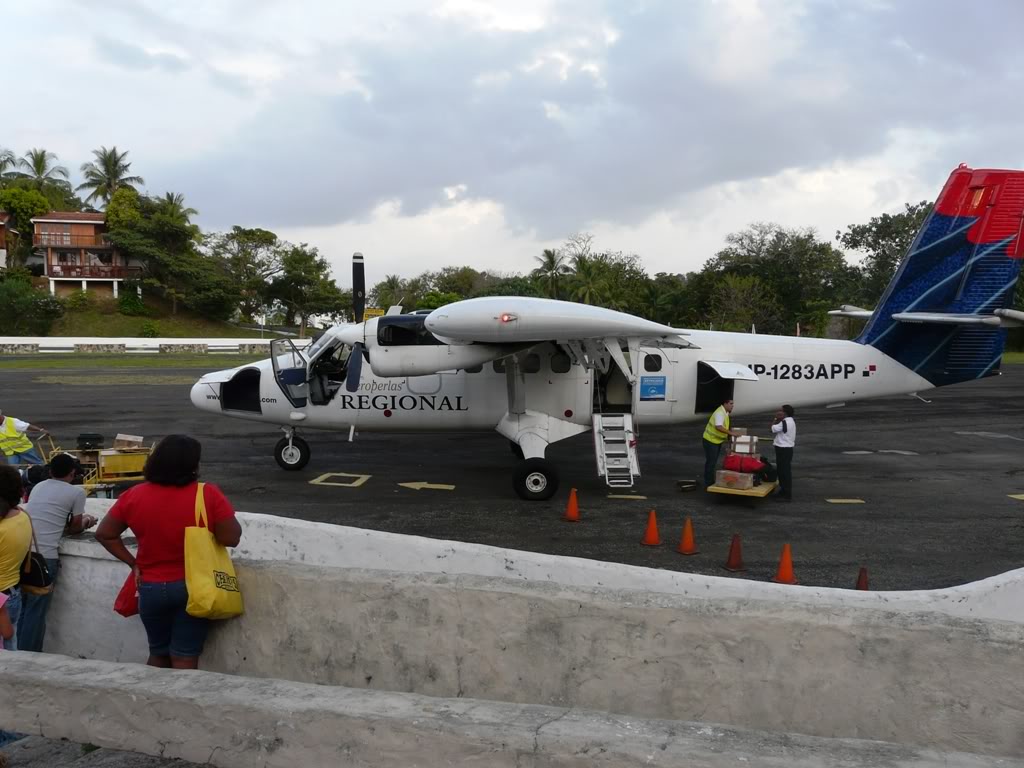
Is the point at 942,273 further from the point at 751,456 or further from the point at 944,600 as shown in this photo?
the point at 944,600

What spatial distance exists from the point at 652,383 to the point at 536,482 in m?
3.13

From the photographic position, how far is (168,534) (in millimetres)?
3840

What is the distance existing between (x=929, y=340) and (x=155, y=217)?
77734mm

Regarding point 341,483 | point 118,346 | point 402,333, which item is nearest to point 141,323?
point 118,346

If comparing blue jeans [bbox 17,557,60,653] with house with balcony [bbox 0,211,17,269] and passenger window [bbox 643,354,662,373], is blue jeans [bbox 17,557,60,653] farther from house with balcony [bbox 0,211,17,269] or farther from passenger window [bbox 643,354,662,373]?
house with balcony [bbox 0,211,17,269]

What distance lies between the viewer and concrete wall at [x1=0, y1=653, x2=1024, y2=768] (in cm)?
272

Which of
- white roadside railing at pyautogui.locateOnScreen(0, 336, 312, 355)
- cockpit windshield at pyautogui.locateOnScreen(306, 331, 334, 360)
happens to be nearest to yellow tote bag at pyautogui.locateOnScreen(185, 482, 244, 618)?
cockpit windshield at pyautogui.locateOnScreen(306, 331, 334, 360)

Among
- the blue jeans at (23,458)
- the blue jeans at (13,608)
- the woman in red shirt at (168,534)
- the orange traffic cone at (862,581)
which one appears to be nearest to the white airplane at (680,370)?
the blue jeans at (23,458)

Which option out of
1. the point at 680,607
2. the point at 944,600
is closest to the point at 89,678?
the point at 680,607

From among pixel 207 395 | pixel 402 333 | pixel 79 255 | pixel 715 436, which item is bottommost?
pixel 715 436

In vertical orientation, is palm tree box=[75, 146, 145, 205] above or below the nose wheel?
above

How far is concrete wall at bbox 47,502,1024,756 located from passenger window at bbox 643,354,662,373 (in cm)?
868

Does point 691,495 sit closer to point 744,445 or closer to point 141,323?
point 744,445

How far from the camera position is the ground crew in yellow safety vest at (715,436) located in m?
11.7
